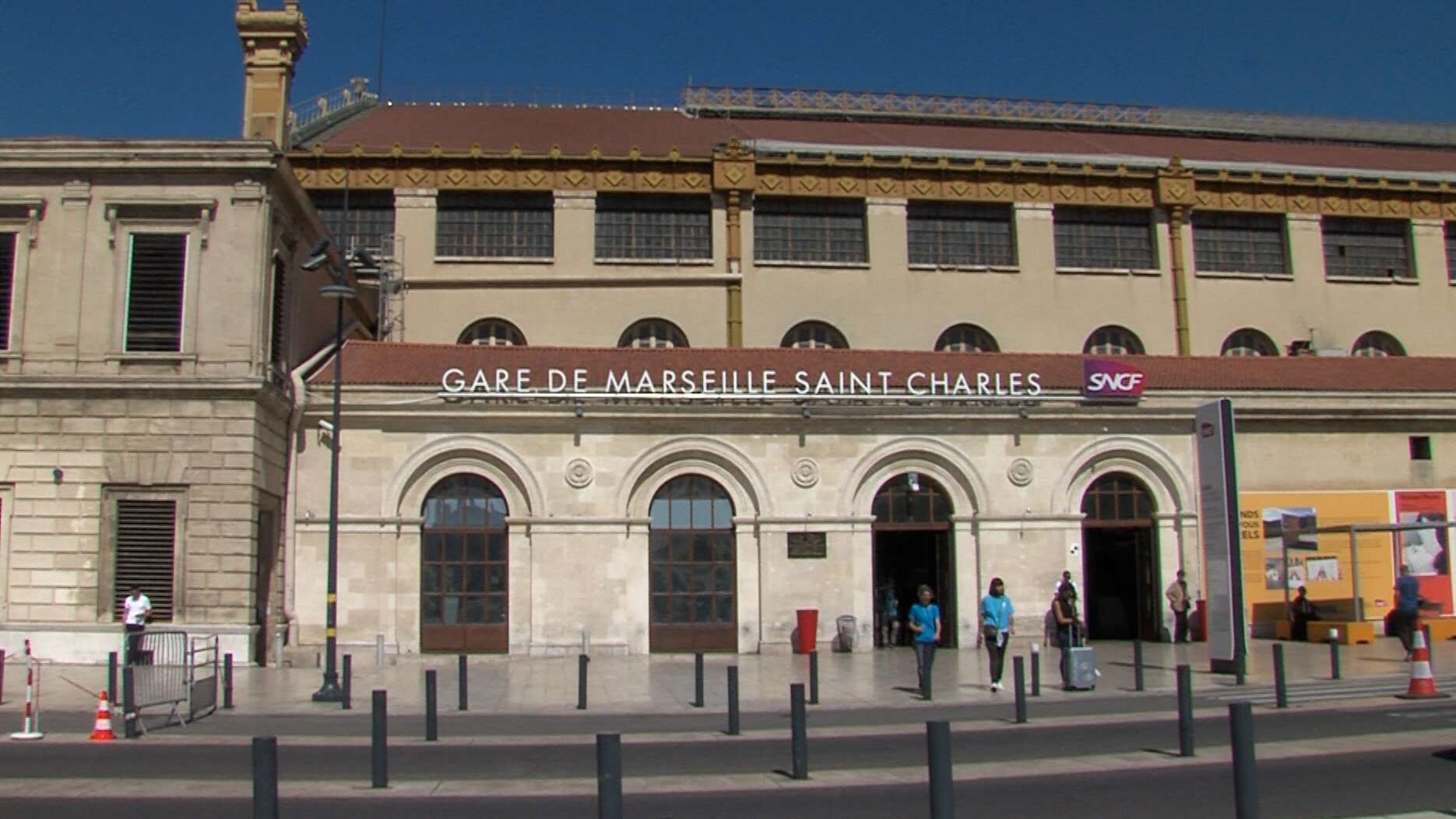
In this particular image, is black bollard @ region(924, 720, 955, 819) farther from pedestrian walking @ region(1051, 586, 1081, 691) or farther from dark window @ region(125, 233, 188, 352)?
dark window @ region(125, 233, 188, 352)

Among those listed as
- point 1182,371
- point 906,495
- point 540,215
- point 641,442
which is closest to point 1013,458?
point 906,495

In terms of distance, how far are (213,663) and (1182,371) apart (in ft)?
77.8

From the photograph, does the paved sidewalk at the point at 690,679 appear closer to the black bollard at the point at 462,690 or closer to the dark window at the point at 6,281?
the black bollard at the point at 462,690

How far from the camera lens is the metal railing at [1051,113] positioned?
49.6m

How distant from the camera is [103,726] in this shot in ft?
53.8

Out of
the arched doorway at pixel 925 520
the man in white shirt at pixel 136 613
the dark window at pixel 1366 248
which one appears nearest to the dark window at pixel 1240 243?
the dark window at pixel 1366 248

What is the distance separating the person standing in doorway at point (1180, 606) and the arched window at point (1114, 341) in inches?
509

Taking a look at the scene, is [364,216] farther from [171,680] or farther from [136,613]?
[171,680]

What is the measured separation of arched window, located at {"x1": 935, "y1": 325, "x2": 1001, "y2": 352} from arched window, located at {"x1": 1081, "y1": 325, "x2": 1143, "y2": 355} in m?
3.29

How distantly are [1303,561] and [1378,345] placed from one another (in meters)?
16.7

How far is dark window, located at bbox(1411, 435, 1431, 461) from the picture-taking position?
32375mm

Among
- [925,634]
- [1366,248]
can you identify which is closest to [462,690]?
[925,634]

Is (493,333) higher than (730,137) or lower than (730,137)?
lower

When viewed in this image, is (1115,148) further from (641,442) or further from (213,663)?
(213,663)
